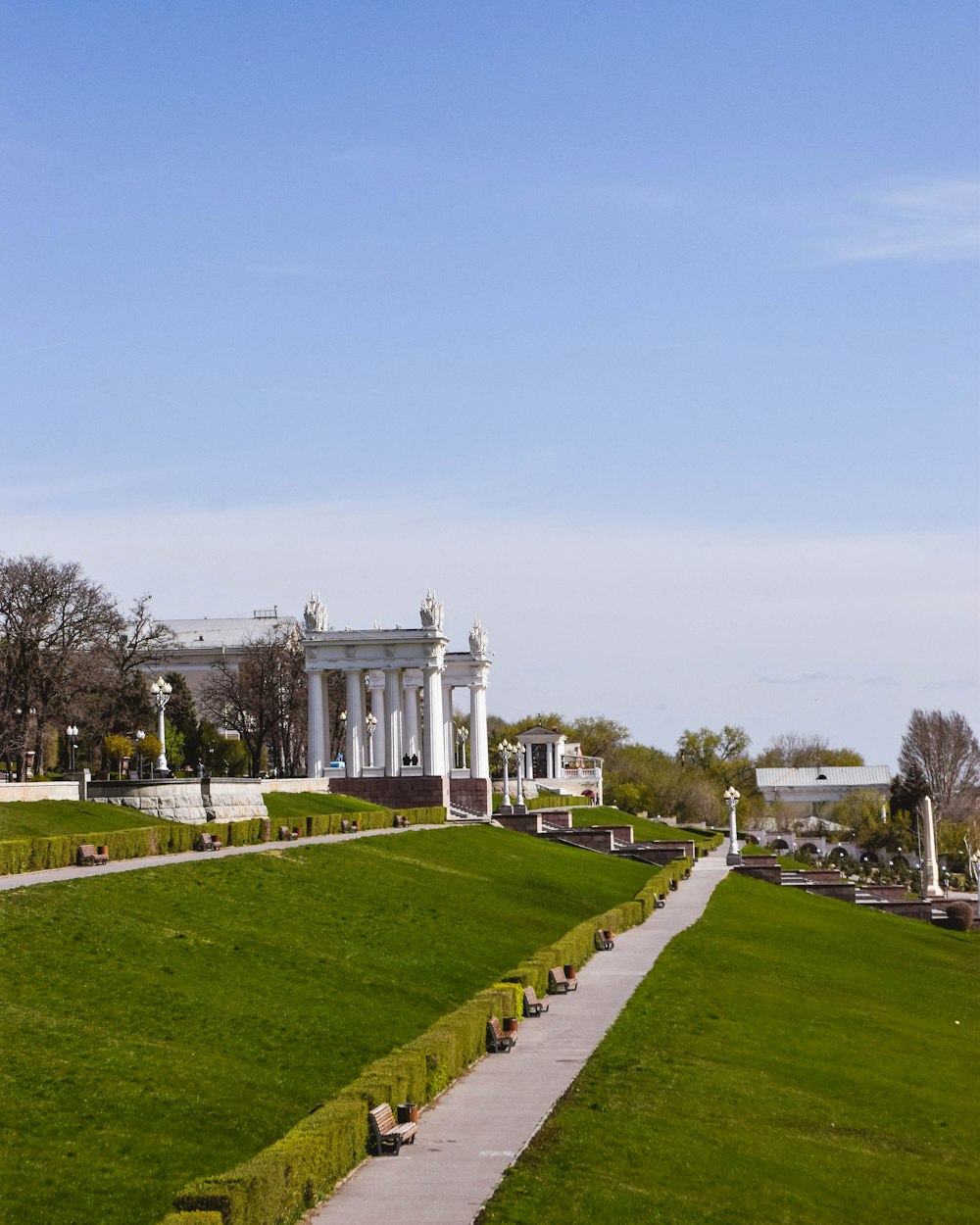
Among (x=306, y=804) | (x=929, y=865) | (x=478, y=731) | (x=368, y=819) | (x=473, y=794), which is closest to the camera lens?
(x=368, y=819)

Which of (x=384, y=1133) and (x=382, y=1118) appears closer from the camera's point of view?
(x=384, y=1133)

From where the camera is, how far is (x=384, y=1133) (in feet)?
56.2

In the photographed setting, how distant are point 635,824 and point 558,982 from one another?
71103 mm

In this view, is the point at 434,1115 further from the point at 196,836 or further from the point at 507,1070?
the point at 196,836

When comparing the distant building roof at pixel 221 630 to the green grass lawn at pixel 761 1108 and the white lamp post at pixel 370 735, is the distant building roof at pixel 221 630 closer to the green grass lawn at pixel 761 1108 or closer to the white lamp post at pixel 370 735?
the white lamp post at pixel 370 735

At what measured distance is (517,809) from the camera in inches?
3351

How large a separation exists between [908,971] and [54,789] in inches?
964

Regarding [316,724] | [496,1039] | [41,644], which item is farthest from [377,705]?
[496,1039]

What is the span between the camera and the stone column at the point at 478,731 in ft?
300

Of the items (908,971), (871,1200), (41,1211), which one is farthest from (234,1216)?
(908,971)

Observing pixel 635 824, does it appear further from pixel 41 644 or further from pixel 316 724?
pixel 41 644

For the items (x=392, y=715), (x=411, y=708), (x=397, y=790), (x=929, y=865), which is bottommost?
(x=929, y=865)

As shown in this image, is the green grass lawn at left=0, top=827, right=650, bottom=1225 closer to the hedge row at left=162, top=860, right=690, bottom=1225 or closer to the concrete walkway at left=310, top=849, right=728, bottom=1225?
the hedge row at left=162, top=860, right=690, bottom=1225

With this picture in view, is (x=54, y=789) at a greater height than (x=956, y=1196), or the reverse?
(x=54, y=789)
